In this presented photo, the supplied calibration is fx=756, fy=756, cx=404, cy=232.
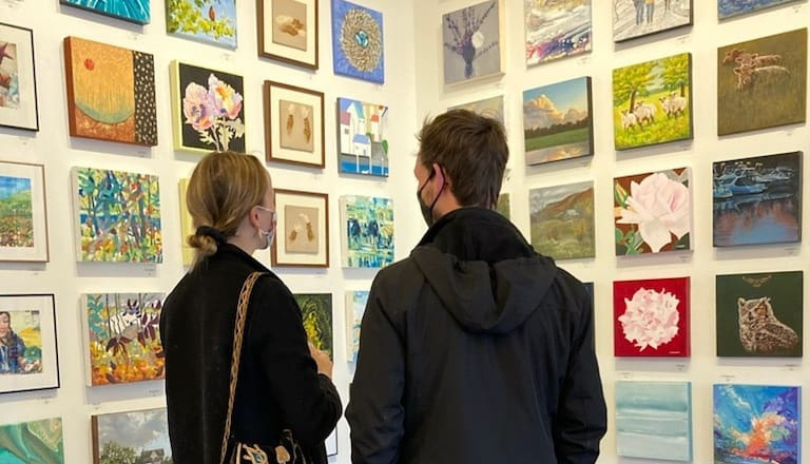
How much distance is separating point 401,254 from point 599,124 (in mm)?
1107

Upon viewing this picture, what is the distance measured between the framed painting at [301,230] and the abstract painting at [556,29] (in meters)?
1.09

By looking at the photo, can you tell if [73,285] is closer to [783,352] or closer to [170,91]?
[170,91]

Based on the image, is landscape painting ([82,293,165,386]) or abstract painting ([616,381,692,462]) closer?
landscape painting ([82,293,165,386])

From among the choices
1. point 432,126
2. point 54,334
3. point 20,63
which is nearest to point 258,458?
point 432,126

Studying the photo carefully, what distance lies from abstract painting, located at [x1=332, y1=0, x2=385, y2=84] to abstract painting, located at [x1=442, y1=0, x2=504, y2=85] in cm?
31

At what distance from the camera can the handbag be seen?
1584 mm

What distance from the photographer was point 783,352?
2.54 m

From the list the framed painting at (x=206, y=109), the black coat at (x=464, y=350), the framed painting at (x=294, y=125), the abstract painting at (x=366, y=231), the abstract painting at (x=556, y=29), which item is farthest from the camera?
the abstract painting at (x=366, y=231)

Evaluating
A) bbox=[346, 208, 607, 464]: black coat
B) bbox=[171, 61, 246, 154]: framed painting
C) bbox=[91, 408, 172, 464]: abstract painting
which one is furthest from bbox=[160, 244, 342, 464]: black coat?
bbox=[171, 61, 246, 154]: framed painting

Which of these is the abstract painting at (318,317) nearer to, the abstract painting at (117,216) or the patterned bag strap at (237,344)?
the abstract painting at (117,216)

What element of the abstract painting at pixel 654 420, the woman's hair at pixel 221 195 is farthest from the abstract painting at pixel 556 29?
the woman's hair at pixel 221 195

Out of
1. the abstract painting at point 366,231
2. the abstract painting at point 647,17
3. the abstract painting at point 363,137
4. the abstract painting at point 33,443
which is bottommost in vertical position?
the abstract painting at point 33,443

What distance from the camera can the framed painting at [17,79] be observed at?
2215 millimetres

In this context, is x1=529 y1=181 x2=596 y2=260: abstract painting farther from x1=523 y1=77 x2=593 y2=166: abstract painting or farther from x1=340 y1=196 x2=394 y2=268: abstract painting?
x1=340 y1=196 x2=394 y2=268: abstract painting
